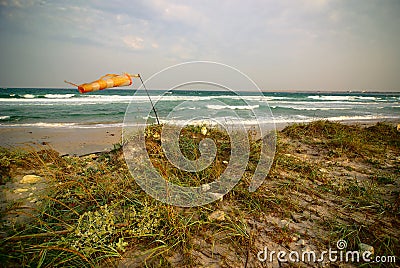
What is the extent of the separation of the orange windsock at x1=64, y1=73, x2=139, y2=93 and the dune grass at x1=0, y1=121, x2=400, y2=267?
1130 millimetres

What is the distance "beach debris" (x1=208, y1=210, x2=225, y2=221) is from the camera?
7.50ft

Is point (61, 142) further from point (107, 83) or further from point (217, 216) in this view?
point (217, 216)

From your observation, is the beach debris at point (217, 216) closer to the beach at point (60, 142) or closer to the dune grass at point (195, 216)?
the dune grass at point (195, 216)

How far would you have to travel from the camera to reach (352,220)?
2.29 metres

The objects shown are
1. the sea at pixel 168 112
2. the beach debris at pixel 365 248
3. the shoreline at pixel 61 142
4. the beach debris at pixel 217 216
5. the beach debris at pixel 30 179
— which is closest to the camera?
the beach debris at pixel 365 248

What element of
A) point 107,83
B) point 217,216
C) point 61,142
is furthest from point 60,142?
point 217,216

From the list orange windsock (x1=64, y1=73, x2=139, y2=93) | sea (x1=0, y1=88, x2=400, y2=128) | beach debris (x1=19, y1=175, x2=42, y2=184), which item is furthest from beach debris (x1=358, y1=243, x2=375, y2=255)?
beach debris (x1=19, y1=175, x2=42, y2=184)

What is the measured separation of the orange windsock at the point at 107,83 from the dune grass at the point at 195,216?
1.13 m

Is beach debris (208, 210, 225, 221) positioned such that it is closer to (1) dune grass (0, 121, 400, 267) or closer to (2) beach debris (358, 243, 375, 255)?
(1) dune grass (0, 121, 400, 267)

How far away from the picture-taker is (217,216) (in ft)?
7.66

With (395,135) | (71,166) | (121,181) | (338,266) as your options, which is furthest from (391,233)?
(395,135)

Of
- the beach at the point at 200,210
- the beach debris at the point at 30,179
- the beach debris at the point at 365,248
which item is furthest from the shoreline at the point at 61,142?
the beach debris at the point at 365,248

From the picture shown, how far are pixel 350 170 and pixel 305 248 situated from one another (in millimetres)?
2245

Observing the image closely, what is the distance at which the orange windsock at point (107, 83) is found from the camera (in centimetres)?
234
